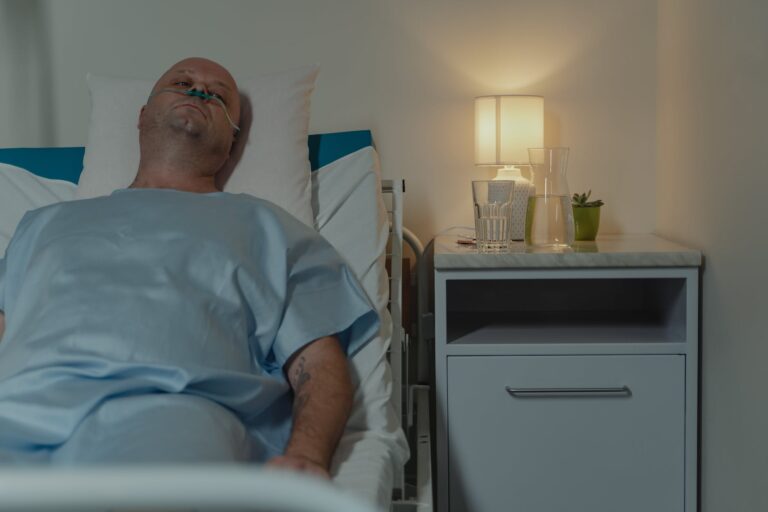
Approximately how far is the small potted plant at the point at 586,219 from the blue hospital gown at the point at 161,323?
76 cm

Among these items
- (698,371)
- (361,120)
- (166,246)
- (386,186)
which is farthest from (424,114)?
(166,246)

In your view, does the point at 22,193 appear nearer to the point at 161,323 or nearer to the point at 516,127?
the point at 161,323

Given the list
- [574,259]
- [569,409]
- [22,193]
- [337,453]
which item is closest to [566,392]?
[569,409]

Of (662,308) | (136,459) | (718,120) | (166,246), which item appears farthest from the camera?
(662,308)

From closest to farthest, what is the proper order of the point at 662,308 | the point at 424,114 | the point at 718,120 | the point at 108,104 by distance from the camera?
1. the point at 718,120
2. the point at 108,104
3. the point at 662,308
4. the point at 424,114

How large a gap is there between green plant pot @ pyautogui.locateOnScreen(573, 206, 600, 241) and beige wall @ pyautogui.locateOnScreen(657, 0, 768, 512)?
0.61 ft

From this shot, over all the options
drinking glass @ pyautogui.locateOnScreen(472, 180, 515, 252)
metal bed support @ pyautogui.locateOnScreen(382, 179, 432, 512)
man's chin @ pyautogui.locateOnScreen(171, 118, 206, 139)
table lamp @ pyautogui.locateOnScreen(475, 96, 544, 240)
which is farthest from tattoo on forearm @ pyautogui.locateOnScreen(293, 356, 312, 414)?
table lamp @ pyautogui.locateOnScreen(475, 96, 544, 240)

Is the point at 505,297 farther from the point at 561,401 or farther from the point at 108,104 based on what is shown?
the point at 108,104

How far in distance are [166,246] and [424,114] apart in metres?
1.10

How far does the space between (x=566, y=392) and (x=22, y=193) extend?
1212 millimetres

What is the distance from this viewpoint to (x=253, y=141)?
1.87m

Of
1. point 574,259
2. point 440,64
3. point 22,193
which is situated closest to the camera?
point 574,259

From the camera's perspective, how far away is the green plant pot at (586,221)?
217 cm

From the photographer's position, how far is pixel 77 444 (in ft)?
3.94
